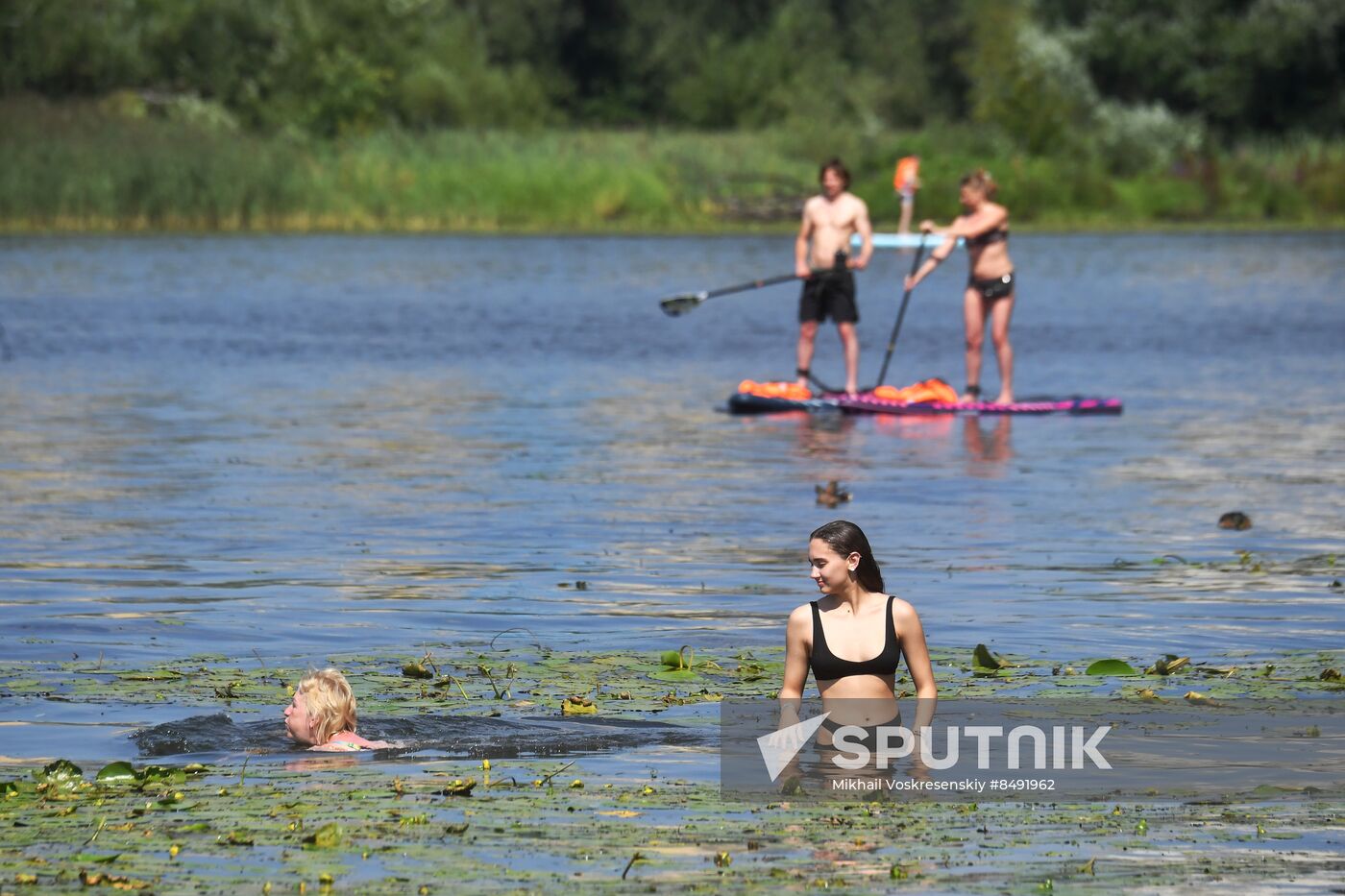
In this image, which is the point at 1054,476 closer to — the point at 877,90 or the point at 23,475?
the point at 23,475

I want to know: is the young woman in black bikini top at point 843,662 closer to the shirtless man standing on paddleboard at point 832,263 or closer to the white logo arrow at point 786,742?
the white logo arrow at point 786,742

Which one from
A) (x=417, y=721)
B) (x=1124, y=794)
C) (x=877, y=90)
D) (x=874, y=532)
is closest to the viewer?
(x=1124, y=794)

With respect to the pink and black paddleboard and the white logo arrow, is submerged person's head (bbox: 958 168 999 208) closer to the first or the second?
the pink and black paddleboard

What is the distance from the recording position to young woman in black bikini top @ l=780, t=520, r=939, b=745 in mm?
7832

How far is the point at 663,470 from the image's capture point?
1630 centimetres

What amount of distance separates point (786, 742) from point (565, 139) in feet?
164

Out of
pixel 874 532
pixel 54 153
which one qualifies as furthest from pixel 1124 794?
pixel 54 153

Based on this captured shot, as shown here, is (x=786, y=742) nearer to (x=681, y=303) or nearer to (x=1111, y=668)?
(x=1111, y=668)

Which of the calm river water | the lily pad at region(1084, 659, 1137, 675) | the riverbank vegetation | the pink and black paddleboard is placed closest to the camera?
the lily pad at region(1084, 659, 1137, 675)

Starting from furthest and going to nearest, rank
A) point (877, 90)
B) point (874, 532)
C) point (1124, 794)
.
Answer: point (877, 90), point (874, 532), point (1124, 794)

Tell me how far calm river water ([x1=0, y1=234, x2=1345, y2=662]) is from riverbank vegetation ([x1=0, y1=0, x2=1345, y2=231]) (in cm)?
1450

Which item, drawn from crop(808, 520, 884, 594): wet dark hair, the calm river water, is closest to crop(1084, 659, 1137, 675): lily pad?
the calm river water

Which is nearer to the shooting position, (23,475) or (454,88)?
(23,475)

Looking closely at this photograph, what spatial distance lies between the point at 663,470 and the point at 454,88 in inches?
2155
